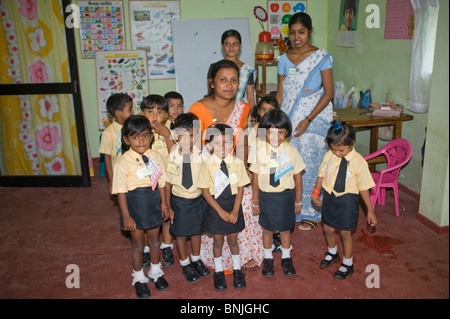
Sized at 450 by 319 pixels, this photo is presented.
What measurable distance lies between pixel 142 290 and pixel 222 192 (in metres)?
0.83

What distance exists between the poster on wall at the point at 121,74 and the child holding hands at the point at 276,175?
10.2 feet

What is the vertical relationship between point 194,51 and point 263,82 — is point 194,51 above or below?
above

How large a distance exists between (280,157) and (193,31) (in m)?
3.19

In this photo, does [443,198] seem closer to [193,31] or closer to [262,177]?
[262,177]

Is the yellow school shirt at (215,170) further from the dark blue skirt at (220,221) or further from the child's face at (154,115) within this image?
the child's face at (154,115)

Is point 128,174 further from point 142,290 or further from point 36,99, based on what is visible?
point 36,99

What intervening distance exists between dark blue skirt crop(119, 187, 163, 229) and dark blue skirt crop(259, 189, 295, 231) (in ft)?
2.28

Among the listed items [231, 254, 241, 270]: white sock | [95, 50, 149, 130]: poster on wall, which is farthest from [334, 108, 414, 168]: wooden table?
[95, 50, 149, 130]: poster on wall

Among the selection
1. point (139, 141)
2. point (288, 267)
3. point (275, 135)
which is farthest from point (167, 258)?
point (275, 135)

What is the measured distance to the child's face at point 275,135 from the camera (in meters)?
2.55

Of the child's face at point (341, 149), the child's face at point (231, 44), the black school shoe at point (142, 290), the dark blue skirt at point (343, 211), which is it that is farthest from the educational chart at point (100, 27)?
the dark blue skirt at point (343, 211)

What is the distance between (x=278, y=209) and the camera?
2.66 meters

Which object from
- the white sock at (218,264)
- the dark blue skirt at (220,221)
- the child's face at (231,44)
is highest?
the child's face at (231,44)

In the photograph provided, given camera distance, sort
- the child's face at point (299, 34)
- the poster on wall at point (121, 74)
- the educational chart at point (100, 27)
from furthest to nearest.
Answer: the poster on wall at point (121, 74)
the educational chart at point (100, 27)
the child's face at point (299, 34)
